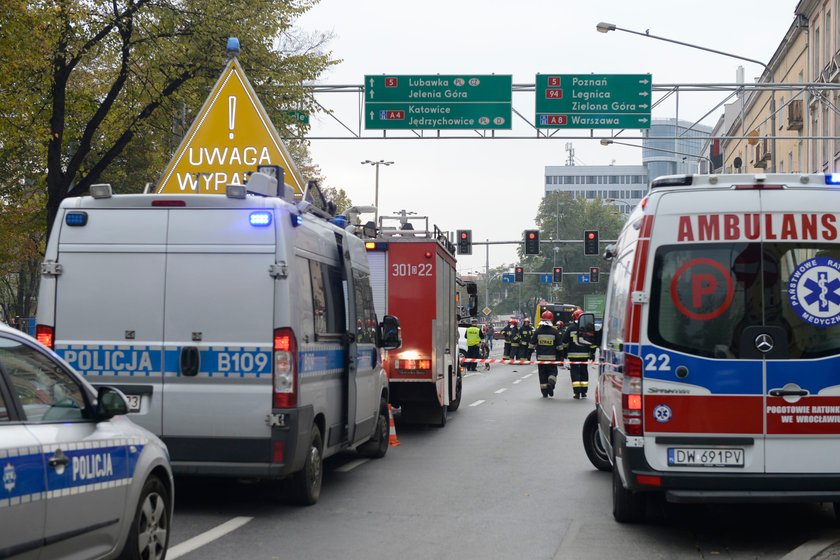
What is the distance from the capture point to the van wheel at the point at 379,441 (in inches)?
523

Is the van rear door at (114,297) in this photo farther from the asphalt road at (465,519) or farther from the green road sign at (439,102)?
the green road sign at (439,102)

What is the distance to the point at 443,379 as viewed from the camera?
56.4ft

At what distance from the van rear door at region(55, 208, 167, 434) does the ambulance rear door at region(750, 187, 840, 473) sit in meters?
4.55

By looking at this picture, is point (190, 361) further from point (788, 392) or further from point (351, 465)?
point (788, 392)

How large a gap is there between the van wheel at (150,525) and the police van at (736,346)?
3.14 m

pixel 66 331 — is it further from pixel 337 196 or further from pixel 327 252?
pixel 337 196

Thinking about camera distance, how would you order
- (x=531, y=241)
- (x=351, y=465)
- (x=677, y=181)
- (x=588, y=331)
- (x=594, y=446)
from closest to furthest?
(x=677, y=181), (x=588, y=331), (x=594, y=446), (x=351, y=465), (x=531, y=241)

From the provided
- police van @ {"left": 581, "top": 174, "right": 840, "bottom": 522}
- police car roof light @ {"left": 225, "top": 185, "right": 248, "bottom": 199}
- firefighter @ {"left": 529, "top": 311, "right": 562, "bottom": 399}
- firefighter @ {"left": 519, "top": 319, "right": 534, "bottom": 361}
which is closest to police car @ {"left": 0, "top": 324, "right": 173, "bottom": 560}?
police car roof light @ {"left": 225, "top": 185, "right": 248, "bottom": 199}

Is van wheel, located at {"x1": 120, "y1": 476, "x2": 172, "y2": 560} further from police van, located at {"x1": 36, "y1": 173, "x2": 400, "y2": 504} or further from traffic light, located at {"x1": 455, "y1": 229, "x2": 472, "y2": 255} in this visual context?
traffic light, located at {"x1": 455, "y1": 229, "x2": 472, "y2": 255}

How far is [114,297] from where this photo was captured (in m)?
9.14

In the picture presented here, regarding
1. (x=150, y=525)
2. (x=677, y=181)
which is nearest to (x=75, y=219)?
(x=150, y=525)

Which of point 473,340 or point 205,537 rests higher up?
point 473,340

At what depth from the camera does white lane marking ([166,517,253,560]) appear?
25.0 ft

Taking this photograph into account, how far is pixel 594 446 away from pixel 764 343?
15.6 feet
